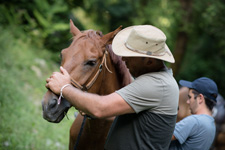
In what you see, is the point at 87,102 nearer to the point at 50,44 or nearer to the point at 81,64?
the point at 81,64

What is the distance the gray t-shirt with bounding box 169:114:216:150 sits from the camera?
3053 mm

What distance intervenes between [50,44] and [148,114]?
10488 mm

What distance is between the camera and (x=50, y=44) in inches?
480

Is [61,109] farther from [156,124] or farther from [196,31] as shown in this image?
[196,31]

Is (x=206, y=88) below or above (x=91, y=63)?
below

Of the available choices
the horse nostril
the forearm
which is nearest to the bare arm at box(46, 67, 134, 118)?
the forearm

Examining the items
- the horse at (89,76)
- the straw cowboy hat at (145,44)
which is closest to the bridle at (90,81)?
the horse at (89,76)

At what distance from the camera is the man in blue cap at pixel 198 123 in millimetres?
3064

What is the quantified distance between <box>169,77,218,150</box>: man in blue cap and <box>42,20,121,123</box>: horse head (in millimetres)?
1159

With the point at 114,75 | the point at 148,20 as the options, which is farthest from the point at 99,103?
the point at 148,20

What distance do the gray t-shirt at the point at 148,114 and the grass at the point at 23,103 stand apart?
3065 mm

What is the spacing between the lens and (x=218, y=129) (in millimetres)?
8875

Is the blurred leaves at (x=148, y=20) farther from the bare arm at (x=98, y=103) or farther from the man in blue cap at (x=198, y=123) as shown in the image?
the bare arm at (x=98, y=103)

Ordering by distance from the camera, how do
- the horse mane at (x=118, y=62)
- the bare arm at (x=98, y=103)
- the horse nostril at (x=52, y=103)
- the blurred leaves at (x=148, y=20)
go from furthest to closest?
the blurred leaves at (x=148, y=20), the horse mane at (x=118, y=62), the horse nostril at (x=52, y=103), the bare arm at (x=98, y=103)
